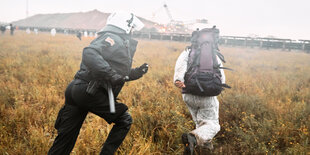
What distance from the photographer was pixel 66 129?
6.70ft

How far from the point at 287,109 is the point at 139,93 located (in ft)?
10.8

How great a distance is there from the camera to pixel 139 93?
4.95 metres

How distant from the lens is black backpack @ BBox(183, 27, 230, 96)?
8.38ft

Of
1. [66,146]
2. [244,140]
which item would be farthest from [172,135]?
[66,146]

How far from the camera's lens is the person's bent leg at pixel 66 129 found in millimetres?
2045

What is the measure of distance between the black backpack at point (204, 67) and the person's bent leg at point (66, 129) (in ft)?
4.77

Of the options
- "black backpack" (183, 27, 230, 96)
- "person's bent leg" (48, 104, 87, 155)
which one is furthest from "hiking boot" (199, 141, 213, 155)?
"person's bent leg" (48, 104, 87, 155)

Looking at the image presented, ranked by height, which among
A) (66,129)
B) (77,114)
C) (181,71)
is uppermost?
(181,71)

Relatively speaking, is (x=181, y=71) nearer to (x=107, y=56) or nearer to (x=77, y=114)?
(x=107, y=56)

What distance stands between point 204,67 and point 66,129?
182cm

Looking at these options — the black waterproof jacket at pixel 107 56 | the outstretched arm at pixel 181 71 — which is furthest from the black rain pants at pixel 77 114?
the outstretched arm at pixel 181 71

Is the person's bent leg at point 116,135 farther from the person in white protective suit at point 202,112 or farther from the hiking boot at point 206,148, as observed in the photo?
the hiking boot at point 206,148

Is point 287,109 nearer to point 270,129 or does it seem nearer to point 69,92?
point 270,129

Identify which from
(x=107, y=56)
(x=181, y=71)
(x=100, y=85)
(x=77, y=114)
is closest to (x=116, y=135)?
(x=77, y=114)
